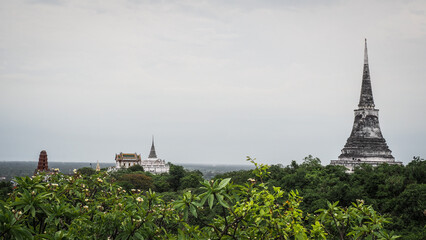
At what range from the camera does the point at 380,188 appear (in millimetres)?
29594

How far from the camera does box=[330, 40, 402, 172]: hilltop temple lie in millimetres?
49000

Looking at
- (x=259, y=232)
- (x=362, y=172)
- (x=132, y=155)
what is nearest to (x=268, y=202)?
(x=259, y=232)

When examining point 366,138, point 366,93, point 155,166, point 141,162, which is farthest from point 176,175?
point 141,162

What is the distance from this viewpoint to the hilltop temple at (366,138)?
161 feet

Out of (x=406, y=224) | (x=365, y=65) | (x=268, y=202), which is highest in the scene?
(x=365, y=65)

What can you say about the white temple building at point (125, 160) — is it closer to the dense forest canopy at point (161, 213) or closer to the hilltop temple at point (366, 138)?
the hilltop temple at point (366, 138)

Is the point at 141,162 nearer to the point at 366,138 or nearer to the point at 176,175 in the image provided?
the point at 176,175

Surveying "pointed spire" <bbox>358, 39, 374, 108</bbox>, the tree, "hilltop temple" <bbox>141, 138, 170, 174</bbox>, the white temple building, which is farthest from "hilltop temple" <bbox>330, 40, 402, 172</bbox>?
the white temple building

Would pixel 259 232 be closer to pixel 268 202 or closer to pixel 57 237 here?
pixel 268 202

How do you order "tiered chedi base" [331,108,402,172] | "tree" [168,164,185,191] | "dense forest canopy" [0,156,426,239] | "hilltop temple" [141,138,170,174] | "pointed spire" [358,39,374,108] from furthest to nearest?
"hilltop temple" [141,138,170,174] → "tree" [168,164,185,191] → "pointed spire" [358,39,374,108] → "tiered chedi base" [331,108,402,172] → "dense forest canopy" [0,156,426,239]

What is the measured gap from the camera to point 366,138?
50.7 meters

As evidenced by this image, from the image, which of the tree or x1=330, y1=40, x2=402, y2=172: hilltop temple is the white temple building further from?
x1=330, y1=40, x2=402, y2=172: hilltop temple

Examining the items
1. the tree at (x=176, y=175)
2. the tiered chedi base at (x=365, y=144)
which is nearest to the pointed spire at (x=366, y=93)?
the tiered chedi base at (x=365, y=144)

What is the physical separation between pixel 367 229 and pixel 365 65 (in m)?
50.1
